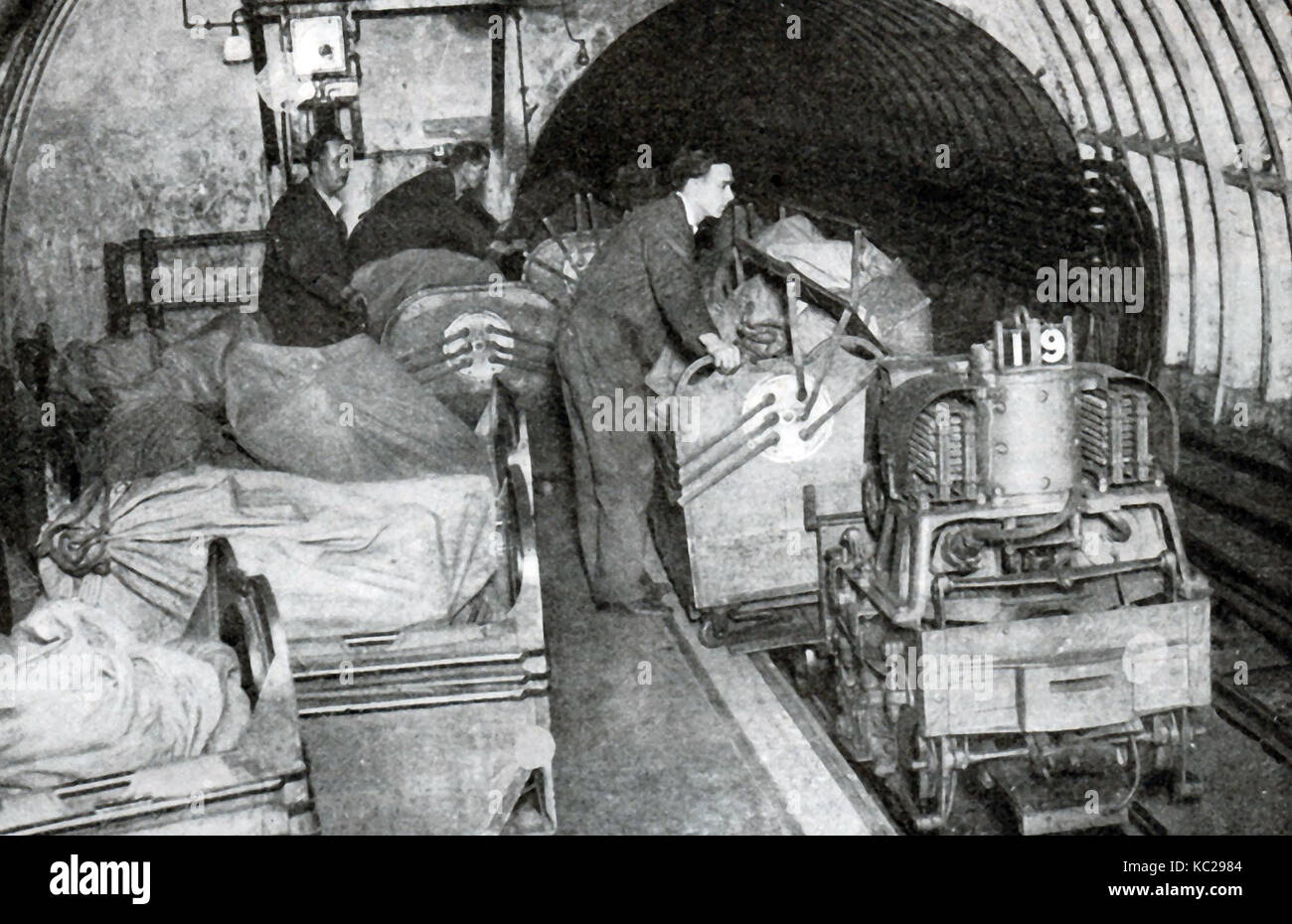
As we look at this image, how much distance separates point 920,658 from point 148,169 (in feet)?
29.0

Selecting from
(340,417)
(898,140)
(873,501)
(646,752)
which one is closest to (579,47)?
(898,140)

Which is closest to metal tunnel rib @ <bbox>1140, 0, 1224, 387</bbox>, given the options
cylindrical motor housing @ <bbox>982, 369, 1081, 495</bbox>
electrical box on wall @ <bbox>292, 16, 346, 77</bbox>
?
cylindrical motor housing @ <bbox>982, 369, 1081, 495</bbox>

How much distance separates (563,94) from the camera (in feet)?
40.9

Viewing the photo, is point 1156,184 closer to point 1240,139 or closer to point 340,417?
point 1240,139

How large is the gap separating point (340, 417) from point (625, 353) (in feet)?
5.90

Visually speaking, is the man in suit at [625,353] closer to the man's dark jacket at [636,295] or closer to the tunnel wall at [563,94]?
the man's dark jacket at [636,295]

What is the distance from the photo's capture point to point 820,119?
622 inches

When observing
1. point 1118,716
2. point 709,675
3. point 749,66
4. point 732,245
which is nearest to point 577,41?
point 749,66

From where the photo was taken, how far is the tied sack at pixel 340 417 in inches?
203

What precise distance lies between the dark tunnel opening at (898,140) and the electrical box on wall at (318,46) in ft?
7.86

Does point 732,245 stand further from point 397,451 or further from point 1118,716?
point 1118,716

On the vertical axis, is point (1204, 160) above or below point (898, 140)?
below

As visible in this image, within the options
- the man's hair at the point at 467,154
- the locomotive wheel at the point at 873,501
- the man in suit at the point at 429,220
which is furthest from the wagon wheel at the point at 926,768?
the man's hair at the point at 467,154

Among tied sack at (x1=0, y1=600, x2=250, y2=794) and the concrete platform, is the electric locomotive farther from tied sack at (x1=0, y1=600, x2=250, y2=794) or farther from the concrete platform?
tied sack at (x1=0, y1=600, x2=250, y2=794)
